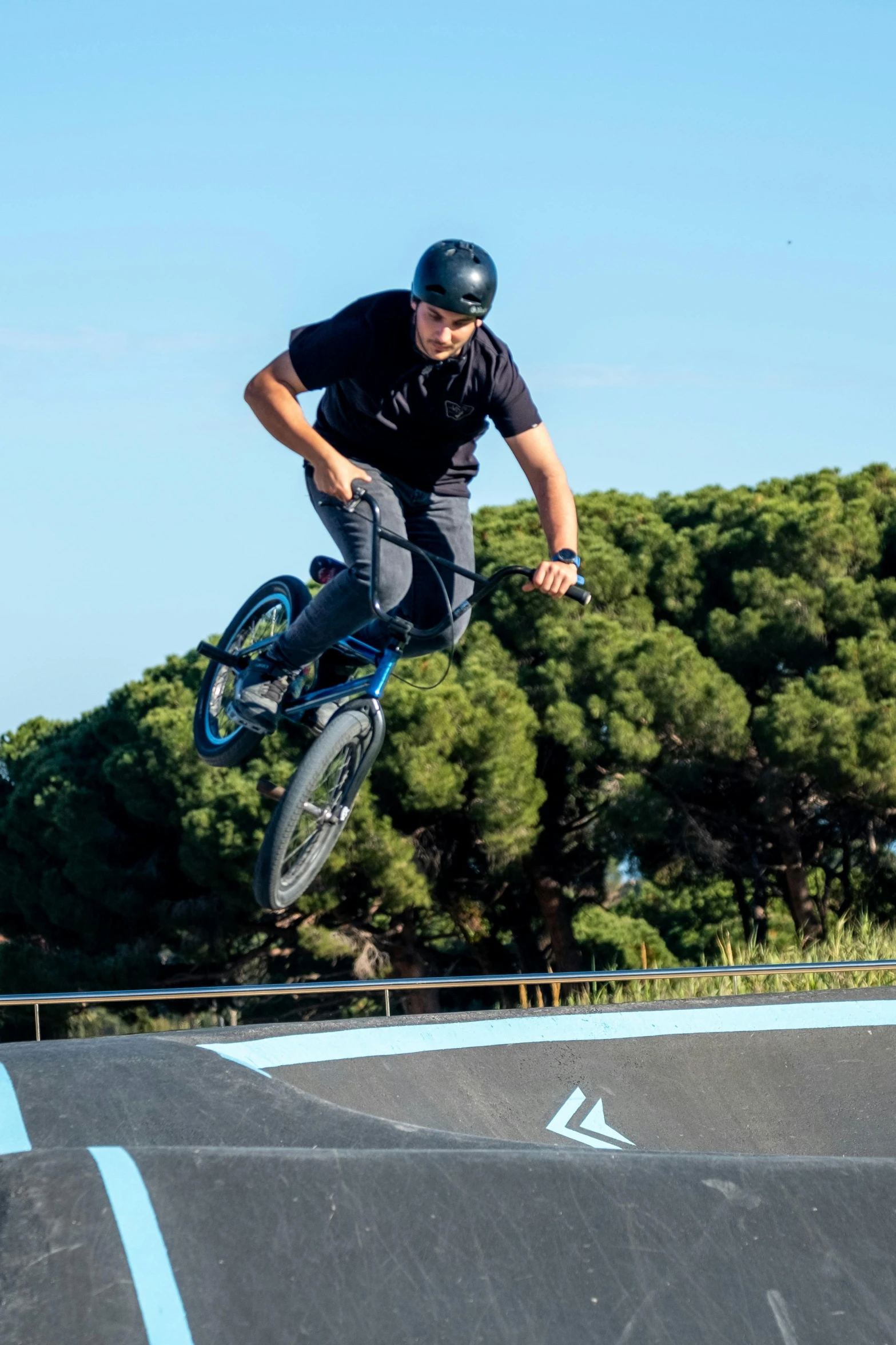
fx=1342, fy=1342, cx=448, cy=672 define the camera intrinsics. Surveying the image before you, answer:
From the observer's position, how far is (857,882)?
16.7 metres

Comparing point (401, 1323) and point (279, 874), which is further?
point (279, 874)

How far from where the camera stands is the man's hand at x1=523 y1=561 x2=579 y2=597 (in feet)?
15.3

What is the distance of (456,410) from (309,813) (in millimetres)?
1699

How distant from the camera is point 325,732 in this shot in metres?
5.32

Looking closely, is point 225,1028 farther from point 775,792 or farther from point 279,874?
point 775,792

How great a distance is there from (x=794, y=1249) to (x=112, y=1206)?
4.32ft

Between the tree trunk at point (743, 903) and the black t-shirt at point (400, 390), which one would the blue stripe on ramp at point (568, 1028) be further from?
the tree trunk at point (743, 903)

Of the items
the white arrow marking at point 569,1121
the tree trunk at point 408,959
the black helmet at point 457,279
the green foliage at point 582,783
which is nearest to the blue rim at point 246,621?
the black helmet at point 457,279

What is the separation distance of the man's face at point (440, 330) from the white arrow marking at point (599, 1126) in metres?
2.77

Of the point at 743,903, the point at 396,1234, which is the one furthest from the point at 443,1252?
the point at 743,903

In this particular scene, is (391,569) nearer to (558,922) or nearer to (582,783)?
(582,783)

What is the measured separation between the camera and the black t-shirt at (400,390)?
4.81 metres

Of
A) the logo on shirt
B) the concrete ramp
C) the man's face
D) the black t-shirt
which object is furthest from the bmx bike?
the concrete ramp

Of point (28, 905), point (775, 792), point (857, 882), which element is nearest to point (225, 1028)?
point (775, 792)
